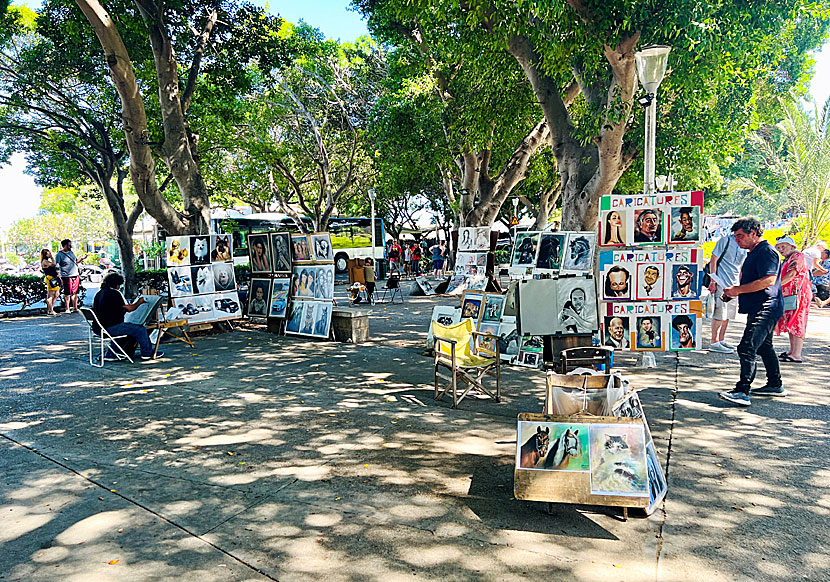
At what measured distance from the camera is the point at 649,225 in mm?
6766

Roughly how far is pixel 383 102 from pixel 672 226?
37.5 ft

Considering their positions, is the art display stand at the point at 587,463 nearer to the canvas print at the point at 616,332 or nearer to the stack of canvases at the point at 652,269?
the canvas print at the point at 616,332

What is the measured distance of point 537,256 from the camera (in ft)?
27.1

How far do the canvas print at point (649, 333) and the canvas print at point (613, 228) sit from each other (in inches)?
35.9

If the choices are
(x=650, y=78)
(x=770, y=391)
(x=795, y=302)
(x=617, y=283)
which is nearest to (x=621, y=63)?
(x=650, y=78)

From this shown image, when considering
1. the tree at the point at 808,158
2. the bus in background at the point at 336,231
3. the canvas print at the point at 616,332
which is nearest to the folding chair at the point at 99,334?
the canvas print at the point at 616,332

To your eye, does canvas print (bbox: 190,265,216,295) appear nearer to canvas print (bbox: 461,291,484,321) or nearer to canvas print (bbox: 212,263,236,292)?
canvas print (bbox: 212,263,236,292)

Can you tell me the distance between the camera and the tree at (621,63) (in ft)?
23.9

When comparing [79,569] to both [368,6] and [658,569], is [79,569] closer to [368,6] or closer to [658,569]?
[658,569]

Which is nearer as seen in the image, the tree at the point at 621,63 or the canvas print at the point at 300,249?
the tree at the point at 621,63

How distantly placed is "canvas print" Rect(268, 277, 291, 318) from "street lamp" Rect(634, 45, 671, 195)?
6.45 meters

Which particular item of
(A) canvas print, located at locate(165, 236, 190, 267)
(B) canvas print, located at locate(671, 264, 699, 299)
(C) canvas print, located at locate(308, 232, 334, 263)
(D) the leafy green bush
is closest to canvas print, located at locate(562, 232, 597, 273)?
(B) canvas print, located at locate(671, 264, 699, 299)

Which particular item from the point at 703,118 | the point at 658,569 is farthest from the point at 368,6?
the point at 658,569

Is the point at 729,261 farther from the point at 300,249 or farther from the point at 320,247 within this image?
the point at 300,249
